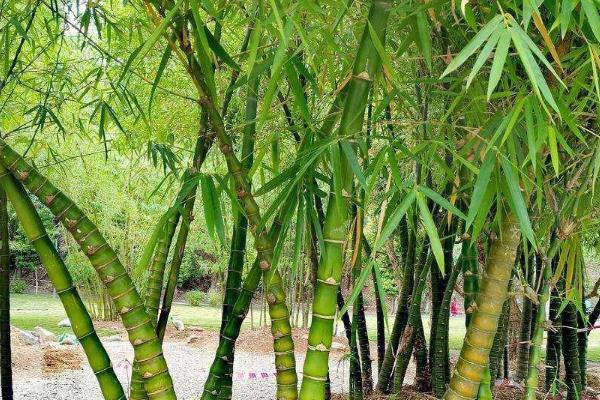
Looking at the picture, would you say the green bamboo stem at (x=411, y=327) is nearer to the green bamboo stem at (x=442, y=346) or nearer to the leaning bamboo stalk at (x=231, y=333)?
the green bamboo stem at (x=442, y=346)

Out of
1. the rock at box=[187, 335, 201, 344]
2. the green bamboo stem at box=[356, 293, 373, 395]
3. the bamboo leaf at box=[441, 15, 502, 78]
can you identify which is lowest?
the rock at box=[187, 335, 201, 344]

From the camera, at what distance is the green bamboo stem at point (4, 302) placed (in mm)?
2711

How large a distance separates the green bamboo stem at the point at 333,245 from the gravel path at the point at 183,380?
3759 mm

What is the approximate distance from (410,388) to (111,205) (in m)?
6.73

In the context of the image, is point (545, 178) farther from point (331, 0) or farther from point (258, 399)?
point (258, 399)

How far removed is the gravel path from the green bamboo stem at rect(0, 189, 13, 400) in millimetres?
2497

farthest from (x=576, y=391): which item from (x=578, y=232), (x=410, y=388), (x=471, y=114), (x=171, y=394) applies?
(x=171, y=394)

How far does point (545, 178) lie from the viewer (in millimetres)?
1776

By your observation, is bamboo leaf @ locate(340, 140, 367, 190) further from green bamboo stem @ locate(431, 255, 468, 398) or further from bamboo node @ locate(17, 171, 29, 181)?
green bamboo stem @ locate(431, 255, 468, 398)

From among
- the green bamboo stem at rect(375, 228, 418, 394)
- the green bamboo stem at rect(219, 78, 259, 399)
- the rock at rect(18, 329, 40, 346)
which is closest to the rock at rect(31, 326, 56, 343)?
the rock at rect(18, 329, 40, 346)

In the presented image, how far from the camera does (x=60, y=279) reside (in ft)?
5.11

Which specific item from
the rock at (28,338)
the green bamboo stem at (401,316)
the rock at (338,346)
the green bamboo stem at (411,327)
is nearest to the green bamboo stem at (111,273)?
the green bamboo stem at (411,327)

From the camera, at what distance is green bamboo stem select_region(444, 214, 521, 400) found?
1.56 m

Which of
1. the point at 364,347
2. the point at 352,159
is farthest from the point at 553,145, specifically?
the point at 364,347
